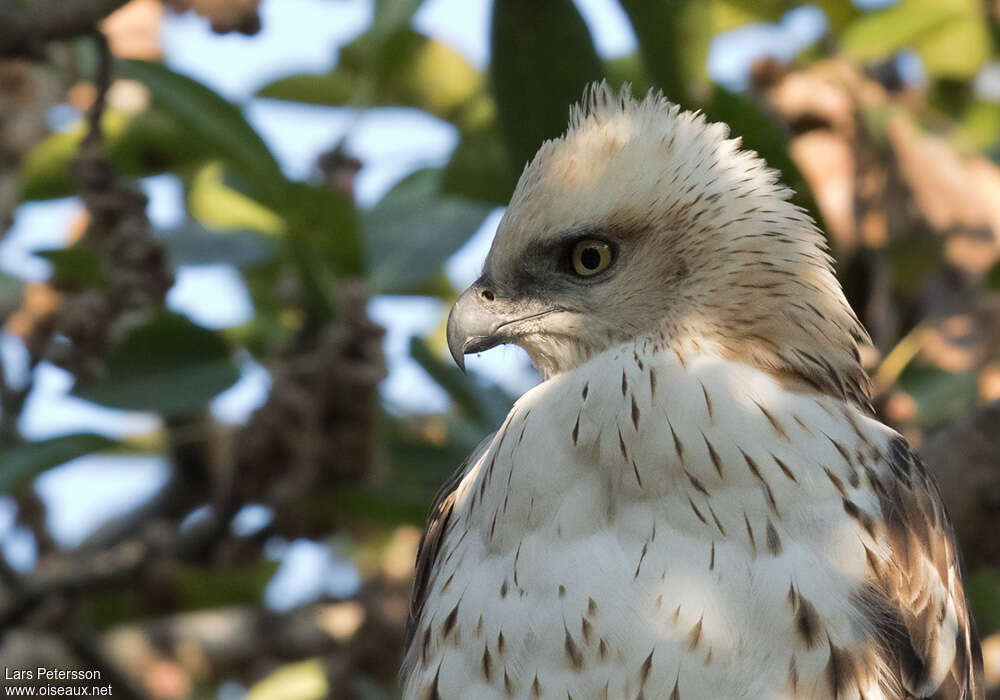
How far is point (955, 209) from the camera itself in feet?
19.2

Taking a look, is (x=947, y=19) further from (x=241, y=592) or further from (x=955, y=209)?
(x=241, y=592)

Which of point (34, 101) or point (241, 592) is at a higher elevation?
point (34, 101)

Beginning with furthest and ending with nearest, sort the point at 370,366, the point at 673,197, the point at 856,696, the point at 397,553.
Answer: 1. the point at 397,553
2. the point at 370,366
3. the point at 673,197
4. the point at 856,696

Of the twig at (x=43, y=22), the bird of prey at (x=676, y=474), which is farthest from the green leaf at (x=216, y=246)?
the bird of prey at (x=676, y=474)

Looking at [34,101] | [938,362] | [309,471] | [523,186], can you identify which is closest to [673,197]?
[523,186]

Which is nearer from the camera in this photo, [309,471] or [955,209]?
[309,471]

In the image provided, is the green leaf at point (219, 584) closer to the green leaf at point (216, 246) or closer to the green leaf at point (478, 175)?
the green leaf at point (216, 246)

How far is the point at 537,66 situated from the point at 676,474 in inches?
52.0

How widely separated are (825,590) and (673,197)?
3.75 feet

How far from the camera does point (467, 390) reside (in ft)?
16.3

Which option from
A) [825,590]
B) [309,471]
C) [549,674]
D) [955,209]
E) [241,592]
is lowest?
[241,592]

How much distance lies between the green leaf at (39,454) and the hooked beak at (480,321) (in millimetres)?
1717

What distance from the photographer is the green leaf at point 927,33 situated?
622cm

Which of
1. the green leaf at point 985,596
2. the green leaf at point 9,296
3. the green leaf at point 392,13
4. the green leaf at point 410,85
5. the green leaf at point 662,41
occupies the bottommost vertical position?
the green leaf at point 9,296
